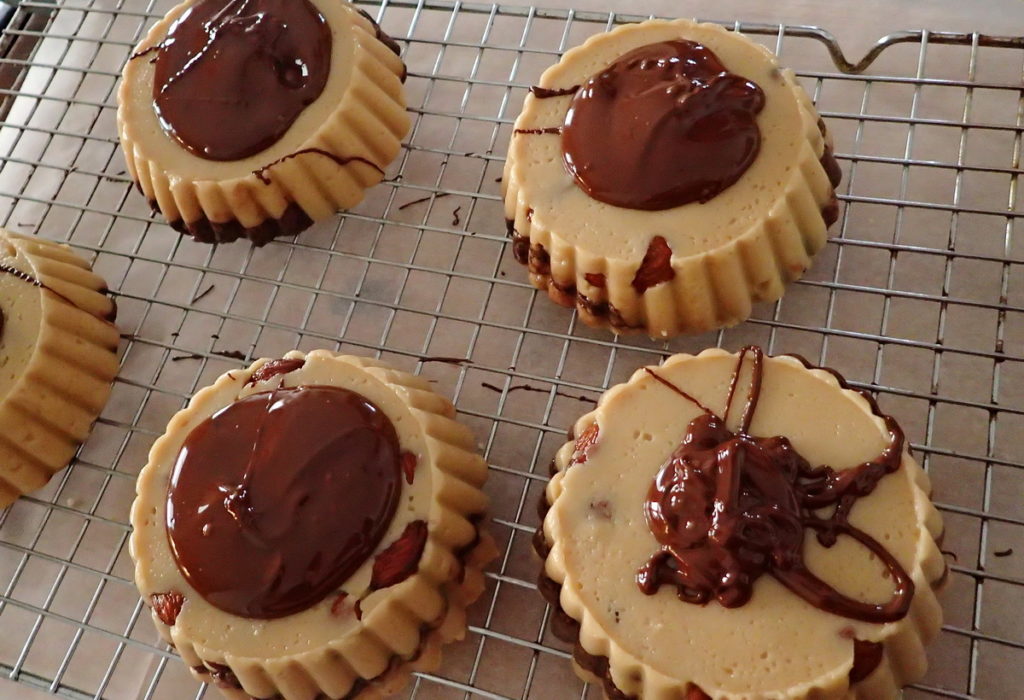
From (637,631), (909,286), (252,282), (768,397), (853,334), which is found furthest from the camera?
(252,282)

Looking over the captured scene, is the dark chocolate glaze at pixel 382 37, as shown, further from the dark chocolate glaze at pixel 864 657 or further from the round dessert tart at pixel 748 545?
the dark chocolate glaze at pixel 864 657

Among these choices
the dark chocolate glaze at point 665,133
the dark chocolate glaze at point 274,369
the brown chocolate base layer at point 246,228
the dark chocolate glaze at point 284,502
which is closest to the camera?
the dark chocolate glaze at point 284,502

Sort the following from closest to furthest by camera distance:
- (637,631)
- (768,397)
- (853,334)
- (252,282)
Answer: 1. (637,631)
2. (768,397)
3. (853,334)
4. (252,282)

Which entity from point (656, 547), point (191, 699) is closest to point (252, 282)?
point (191, 699)

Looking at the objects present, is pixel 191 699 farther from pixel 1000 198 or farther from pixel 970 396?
pixel 1000 198

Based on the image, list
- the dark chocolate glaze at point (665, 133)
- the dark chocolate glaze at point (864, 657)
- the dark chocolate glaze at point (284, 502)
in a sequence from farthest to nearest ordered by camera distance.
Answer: the dark chocolate glaze at point (665, 133)
the dark chocolate glaze at point (284, 502)
the dark chocolate glaze at point (864, 657)

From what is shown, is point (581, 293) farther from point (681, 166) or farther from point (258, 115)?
point (258, 115)

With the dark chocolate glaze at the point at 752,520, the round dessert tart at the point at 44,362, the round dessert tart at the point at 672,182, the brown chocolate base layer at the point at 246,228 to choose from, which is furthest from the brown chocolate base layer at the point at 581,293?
the round dessert tart at the point at 44,362
